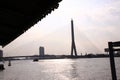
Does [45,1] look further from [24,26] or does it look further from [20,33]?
[20,33]

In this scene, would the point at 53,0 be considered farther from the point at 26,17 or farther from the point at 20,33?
the point at 20,33

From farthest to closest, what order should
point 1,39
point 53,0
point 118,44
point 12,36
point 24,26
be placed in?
point 118,44, point 1,39, point 12,36, point 24,26, point 53,0

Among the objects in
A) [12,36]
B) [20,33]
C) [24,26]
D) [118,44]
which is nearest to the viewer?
[24,26]

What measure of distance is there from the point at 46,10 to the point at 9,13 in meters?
1.07

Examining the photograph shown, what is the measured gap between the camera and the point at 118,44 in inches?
475

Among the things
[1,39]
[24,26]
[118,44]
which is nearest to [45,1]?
[24,26]

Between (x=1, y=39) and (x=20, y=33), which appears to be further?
(x=1, y=39)

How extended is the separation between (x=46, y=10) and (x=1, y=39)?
4.24 m

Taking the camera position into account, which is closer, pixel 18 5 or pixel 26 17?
pixel 18 5

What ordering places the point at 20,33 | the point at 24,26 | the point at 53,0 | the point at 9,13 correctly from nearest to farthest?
the point at 53,0 < the point at 9,13 < the point at 24,26 < the point at 20,33

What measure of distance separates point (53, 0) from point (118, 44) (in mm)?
7570

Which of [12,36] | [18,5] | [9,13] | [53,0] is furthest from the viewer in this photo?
[12,36]

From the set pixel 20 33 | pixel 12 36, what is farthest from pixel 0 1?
pixel 12 36

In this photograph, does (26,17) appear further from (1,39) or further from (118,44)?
(118,44)
